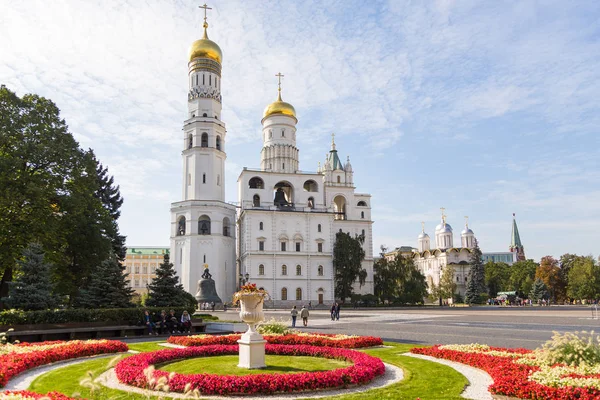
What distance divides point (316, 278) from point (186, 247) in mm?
15891

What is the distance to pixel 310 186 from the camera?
6638 cm

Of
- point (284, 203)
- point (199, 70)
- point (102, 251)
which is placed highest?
point (199, 70)

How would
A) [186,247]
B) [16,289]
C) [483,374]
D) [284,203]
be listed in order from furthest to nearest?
[284,203] → [186,247] → [16,289] → [483,374]

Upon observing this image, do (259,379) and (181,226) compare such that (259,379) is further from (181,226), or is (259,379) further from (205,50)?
(205,50)

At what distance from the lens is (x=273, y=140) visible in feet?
224

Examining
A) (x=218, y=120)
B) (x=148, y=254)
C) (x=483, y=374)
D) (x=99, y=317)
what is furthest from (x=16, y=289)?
(x=148, y=254)

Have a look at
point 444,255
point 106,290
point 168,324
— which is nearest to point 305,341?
point 168,324

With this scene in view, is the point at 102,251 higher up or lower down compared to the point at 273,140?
lower down

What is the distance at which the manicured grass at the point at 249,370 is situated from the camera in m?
11.0

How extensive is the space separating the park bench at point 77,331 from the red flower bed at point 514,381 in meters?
13.7

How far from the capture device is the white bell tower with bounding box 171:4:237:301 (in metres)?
57.1

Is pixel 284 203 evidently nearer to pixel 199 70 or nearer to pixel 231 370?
pixel 199 70

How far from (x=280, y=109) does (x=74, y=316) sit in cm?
5198

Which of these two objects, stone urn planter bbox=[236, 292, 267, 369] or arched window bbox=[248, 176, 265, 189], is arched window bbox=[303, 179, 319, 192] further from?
stone urn planter bbox=[236, 292, 267, 369]
